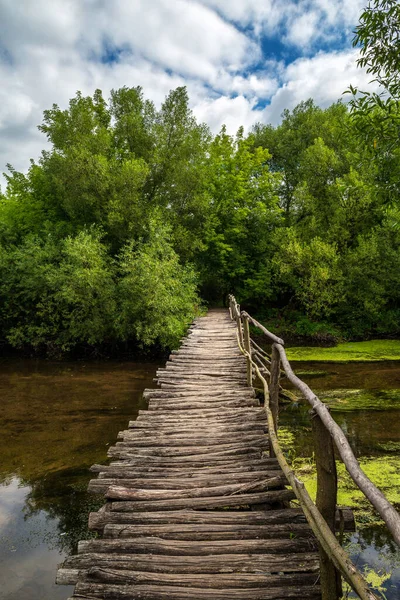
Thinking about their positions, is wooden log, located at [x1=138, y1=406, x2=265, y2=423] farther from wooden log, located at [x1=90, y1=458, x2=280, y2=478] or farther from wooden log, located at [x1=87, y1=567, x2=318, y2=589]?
wooden log, located at [x1=87, y1=567, x2=318, y2=589]

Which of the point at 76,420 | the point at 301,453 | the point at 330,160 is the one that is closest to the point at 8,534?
the point at 76,420

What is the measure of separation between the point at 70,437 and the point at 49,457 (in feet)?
2.90

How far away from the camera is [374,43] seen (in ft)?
18.4

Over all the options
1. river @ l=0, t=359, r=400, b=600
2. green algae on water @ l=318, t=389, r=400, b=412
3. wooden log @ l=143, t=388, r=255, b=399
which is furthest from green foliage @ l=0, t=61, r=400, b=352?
wooden log @ l=143, t=388, r=255, b=399

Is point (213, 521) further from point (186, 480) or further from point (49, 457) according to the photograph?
point (49, 457)

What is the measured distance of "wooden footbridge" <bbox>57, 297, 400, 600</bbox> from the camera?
2.45 meters

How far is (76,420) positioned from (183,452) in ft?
17.9

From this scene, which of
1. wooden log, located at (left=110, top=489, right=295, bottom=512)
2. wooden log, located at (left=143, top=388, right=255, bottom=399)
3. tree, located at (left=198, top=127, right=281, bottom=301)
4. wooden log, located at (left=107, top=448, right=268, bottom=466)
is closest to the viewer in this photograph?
wooden log, located at (left=110, top=489, right=295, bottom=512)

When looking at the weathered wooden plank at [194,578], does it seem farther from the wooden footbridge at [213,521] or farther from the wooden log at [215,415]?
the wooden log at [215,415]

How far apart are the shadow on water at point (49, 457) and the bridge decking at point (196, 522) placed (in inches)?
65.7

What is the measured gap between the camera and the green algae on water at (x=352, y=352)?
1555 cm

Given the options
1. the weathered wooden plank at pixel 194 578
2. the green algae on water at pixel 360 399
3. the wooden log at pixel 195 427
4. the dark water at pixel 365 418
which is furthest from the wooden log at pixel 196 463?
the green algae on water at pixel 360 399

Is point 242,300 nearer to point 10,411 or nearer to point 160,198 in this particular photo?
point 160,198

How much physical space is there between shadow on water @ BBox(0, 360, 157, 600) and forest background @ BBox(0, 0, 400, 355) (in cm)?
300
